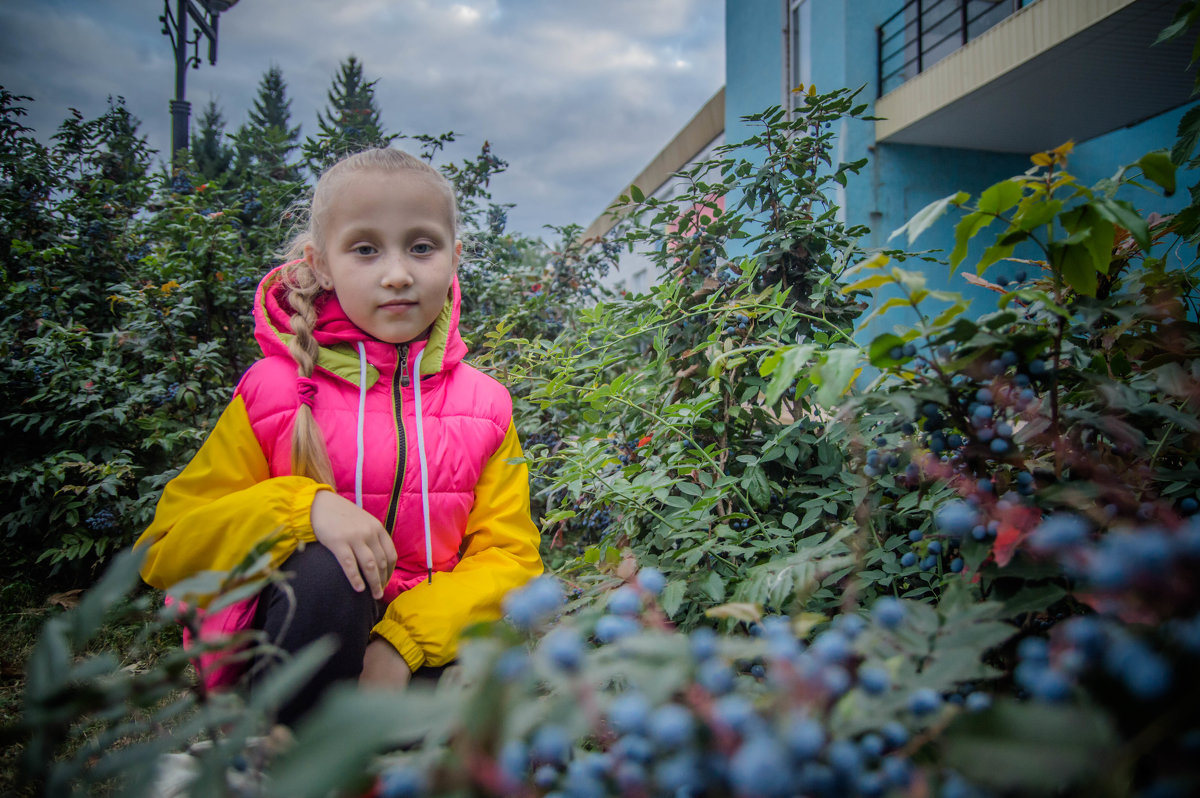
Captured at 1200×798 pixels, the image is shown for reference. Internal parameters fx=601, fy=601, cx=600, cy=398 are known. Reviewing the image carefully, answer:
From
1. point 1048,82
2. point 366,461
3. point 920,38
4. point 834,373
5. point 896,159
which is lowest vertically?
point 366,461

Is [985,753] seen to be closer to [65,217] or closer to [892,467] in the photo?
[892,467]

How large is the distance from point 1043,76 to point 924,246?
182 cm

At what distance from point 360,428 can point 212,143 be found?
2314cm

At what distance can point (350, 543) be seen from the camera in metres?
1.08

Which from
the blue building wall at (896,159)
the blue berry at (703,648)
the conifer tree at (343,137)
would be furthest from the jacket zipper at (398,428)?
the blue building wall at (896,159)

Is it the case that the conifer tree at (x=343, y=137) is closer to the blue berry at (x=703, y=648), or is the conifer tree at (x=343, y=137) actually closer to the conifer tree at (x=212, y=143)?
the blue berry at (x=703, y=648)

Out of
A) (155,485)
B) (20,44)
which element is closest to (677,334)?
(155,485)

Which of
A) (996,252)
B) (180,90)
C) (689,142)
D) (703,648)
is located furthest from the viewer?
(689,142)

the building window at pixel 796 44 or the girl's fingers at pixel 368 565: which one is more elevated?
the building window at pixel 796 44

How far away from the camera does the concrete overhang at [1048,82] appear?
13.4 ft

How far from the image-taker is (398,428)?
1387 mm

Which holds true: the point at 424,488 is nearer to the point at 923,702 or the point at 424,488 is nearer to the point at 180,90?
the point at 923,702

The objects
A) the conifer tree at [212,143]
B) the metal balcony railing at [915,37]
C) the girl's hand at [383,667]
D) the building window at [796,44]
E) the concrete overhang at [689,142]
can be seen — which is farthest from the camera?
the conifer tree at [212,143]

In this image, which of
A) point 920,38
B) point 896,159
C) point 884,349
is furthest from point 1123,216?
point 920,38
